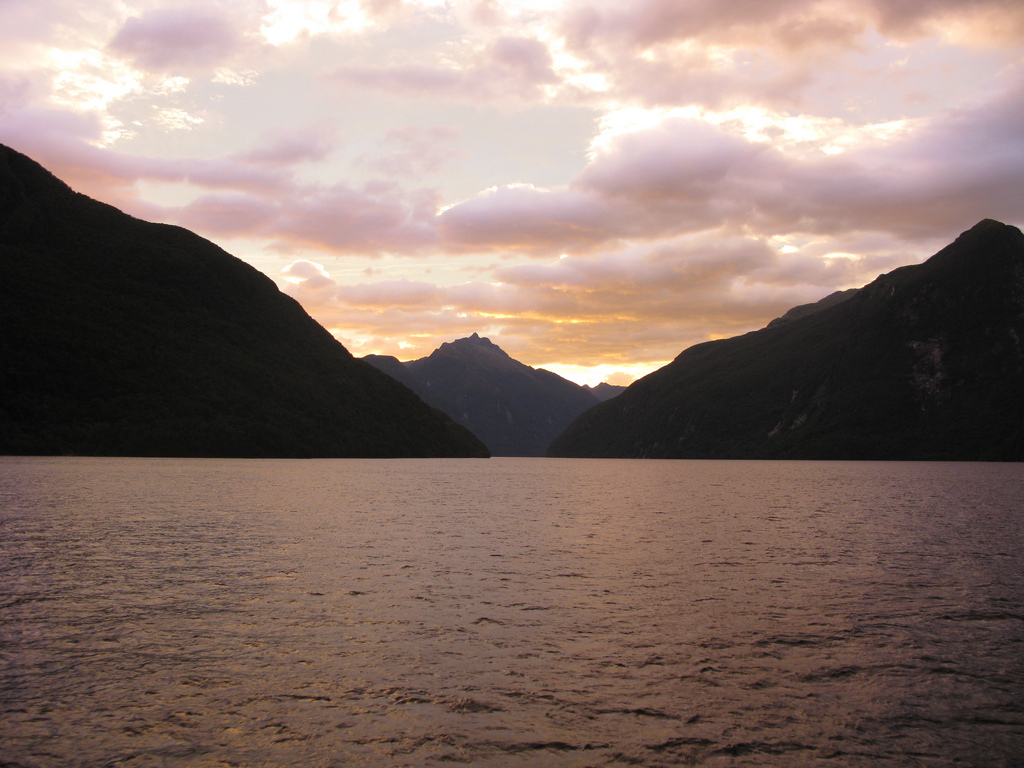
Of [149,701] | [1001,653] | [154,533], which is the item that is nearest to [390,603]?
[149,701]

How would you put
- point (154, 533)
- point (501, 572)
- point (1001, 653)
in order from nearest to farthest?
point (1001, 653), point (501, 572), point (154, 533)

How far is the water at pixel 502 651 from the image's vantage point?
517 inches

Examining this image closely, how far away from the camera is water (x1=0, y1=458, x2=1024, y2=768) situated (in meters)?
13.1

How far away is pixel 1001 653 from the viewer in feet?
64.1

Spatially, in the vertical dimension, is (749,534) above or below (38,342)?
below

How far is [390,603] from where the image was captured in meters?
24.8

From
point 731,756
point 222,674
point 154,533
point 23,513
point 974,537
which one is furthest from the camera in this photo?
point 23,513

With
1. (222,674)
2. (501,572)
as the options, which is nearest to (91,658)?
(222,674)

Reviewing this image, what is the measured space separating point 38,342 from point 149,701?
8559 inches

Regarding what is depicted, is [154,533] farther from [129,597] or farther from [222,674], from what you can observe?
[222,674]

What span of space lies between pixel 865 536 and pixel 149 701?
44742 mm

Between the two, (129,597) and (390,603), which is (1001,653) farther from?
(129,597)

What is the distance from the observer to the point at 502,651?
62.5ft

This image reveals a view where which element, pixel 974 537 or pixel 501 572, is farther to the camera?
pixel 974 537
